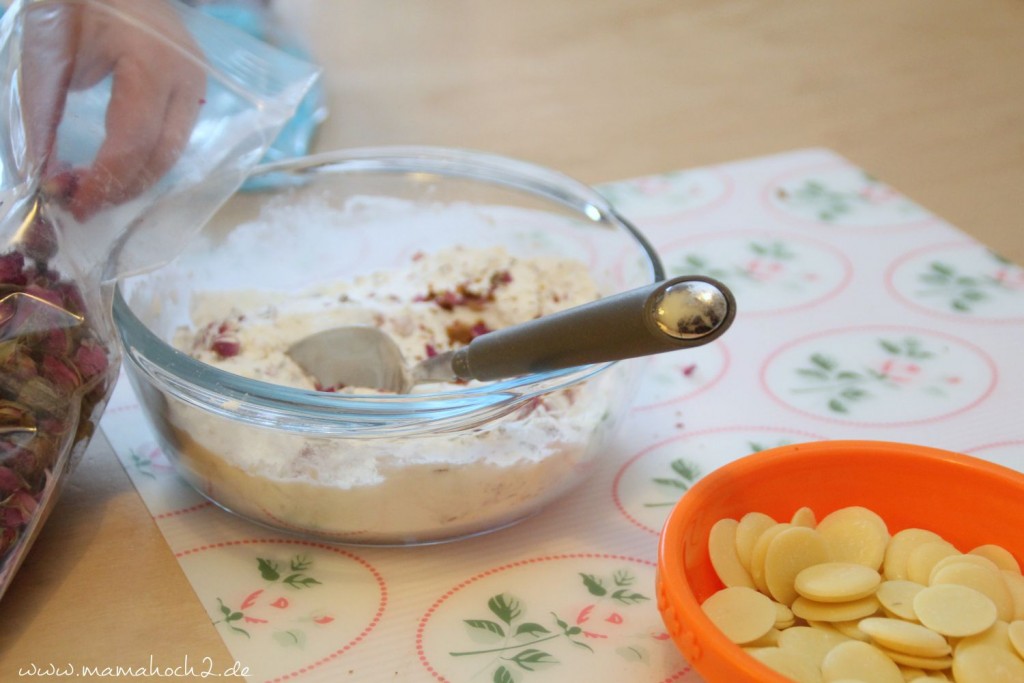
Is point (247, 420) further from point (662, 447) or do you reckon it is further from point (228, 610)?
point (662, 447)

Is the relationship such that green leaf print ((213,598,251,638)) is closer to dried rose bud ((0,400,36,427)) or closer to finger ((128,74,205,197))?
dried rose bud ((0,400,36,427))

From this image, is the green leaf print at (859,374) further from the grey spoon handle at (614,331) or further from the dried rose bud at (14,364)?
the dried rose bud at (14,364)

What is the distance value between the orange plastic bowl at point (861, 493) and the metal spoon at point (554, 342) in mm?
98

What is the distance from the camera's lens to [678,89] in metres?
1.38

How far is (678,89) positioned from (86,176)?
35.7 inches

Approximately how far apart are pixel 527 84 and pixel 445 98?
0.40 ft

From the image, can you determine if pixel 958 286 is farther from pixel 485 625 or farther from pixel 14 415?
pixel 14 415

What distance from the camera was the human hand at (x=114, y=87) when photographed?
0.64 m

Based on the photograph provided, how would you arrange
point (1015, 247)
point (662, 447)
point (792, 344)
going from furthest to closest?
point (1015, 247) < point (792, 344) < point (662, 447)

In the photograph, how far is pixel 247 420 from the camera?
0.58m

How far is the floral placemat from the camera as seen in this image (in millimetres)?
558

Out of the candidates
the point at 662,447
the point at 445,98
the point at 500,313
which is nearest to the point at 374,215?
the point at 500,313

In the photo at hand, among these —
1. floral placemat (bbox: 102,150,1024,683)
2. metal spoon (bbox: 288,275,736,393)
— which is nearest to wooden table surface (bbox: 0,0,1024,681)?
floral placemat (bbox: 102,150,1024,683)

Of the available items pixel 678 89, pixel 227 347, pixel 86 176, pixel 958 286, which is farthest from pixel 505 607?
pixel 678 89
